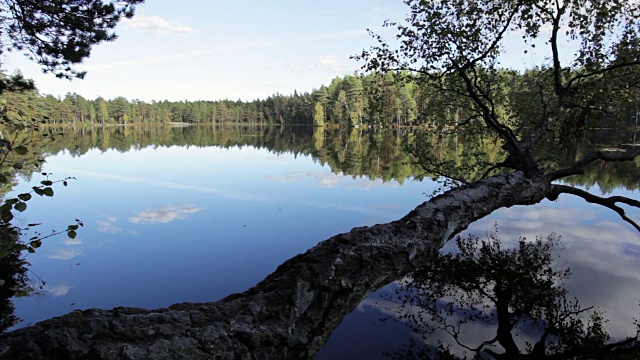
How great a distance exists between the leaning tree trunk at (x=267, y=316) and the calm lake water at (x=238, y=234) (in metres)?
4.36

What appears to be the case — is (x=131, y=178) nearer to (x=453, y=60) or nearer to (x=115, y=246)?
(x=115, y=246)

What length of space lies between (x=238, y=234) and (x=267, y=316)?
11429 millimetres

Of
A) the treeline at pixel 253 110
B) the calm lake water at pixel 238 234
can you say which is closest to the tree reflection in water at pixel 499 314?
the calm lake water at pixel 238 234

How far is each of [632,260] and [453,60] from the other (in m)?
9.38

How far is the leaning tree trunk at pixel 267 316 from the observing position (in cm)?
150

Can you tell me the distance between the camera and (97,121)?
14638 cm

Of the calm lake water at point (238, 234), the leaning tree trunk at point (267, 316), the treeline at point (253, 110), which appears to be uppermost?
the treeline at point (253, 110)

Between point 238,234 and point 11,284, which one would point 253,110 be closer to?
point 238,234

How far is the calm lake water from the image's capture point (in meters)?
8.27

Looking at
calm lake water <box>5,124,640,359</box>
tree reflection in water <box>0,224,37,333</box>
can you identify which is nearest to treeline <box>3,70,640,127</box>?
calm lake water <box>5,124,640,359</box>

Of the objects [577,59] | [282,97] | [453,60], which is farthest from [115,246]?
[282,97]

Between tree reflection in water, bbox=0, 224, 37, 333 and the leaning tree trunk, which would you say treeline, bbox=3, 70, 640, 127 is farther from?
the leaning tree trunk

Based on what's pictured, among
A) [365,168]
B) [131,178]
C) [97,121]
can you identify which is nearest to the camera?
[131,178]

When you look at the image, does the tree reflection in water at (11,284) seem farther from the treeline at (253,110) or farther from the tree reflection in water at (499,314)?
the treeline at (253,110)
